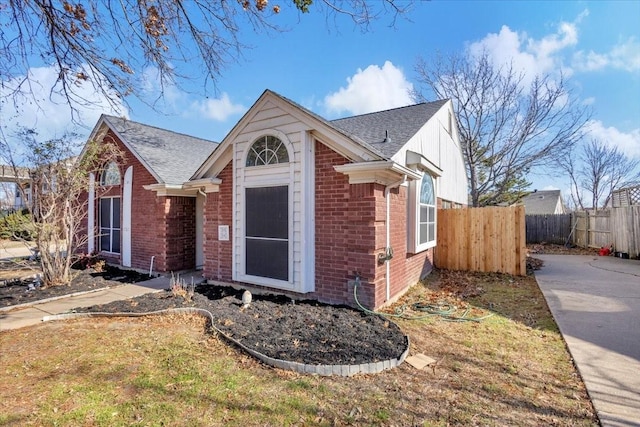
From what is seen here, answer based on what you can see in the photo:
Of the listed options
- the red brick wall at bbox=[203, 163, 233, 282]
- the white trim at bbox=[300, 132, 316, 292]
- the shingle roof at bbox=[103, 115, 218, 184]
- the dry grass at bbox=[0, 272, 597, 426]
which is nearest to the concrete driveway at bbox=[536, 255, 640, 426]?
the dry grass at bbox=[0, 272, 597, 426]

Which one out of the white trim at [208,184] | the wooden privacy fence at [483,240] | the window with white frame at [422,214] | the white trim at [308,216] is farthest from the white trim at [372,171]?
the wooden privacy fence at [483,240]

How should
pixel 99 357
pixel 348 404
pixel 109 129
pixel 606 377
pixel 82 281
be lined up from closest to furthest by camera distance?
pixel 348 404 → pixel 606 377 → pixel 99 357 → pixel 82 281 → pixel 109 129

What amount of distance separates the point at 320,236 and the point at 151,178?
21.8ft

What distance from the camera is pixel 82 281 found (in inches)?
332

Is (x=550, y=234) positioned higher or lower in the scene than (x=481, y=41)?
lower

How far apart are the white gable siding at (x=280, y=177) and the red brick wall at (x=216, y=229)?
32cm

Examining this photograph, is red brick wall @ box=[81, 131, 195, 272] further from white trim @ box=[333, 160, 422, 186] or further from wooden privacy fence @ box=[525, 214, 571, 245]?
wooden privacy fence @ box=[525, 214, 571, 245]

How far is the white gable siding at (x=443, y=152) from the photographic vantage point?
8115 millimetres

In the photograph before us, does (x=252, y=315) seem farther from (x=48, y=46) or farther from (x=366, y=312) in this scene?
(x=48, y=46)

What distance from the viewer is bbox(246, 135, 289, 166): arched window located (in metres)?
6.55

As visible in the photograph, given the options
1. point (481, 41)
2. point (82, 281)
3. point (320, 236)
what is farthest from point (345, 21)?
point (481, 41)

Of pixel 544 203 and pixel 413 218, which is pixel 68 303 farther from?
pixel 544 203

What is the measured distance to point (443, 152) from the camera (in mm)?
10922

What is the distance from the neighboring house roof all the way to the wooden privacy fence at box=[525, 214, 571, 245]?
2085 centimetres
